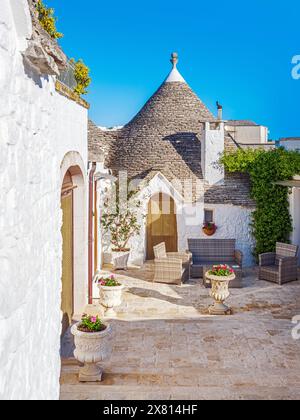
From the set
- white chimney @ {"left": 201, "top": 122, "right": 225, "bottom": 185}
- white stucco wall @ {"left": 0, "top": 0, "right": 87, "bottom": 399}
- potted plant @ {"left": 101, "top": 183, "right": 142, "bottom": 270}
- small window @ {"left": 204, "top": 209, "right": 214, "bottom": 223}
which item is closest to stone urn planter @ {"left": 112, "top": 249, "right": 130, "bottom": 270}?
potted plant @ {"left": 101, "top": 183, "right": 142, "bottom": 270}

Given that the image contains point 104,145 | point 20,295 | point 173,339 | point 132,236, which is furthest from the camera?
point 104,145

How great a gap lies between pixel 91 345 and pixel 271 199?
1133 centimetres

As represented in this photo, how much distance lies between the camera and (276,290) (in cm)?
1400

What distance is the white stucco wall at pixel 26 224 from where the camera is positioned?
269 cm

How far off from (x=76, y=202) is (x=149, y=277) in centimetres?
557

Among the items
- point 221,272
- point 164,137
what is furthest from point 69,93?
point 164,137

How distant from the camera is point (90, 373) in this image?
788cm

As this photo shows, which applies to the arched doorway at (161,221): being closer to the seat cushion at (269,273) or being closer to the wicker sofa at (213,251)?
the wicker sofa at (213,251)

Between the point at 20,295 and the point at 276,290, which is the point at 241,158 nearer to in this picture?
the point at 276,290

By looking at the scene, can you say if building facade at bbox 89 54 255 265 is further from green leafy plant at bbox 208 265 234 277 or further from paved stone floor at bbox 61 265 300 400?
green leafy plant at bbox 208 265 234 277

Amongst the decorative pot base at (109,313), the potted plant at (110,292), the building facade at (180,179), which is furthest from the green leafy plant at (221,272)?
the building facade at (180,179)
